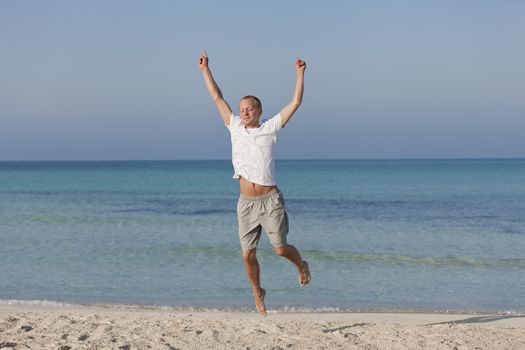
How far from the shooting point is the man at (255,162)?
24.6 feet

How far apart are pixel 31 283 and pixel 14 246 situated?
473 centimetres

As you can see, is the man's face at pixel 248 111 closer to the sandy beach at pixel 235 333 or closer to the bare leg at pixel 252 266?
the bare leg at pixel 252 266

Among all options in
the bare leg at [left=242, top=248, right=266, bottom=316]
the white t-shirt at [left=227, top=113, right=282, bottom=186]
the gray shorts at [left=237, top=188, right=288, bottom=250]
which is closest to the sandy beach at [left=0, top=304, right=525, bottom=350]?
the bare leg at [left=242, top=248, right=266, bottom=316]

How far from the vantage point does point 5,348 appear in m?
7.11

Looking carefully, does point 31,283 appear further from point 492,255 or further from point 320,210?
point 320,210

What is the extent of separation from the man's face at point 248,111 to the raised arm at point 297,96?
10.3 inches

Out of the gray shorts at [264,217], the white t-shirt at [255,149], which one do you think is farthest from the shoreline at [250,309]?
the white t-shirt at [255,149]

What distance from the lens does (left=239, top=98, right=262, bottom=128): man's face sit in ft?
24.6

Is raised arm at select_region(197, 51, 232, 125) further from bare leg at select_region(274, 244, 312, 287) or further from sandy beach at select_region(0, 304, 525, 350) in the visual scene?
sandy beach at select_region(0, 304, 525, 350)

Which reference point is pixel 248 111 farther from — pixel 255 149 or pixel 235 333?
pixel 235 333

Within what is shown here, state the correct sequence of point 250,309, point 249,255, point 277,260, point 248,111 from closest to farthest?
1. point 248,111
2. point 249,255
3. point 250,309
4. point 277,260

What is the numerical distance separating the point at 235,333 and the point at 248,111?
2.21m

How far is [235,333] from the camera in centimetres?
793

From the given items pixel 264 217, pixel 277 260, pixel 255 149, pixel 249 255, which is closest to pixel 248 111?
pixel 255 149
